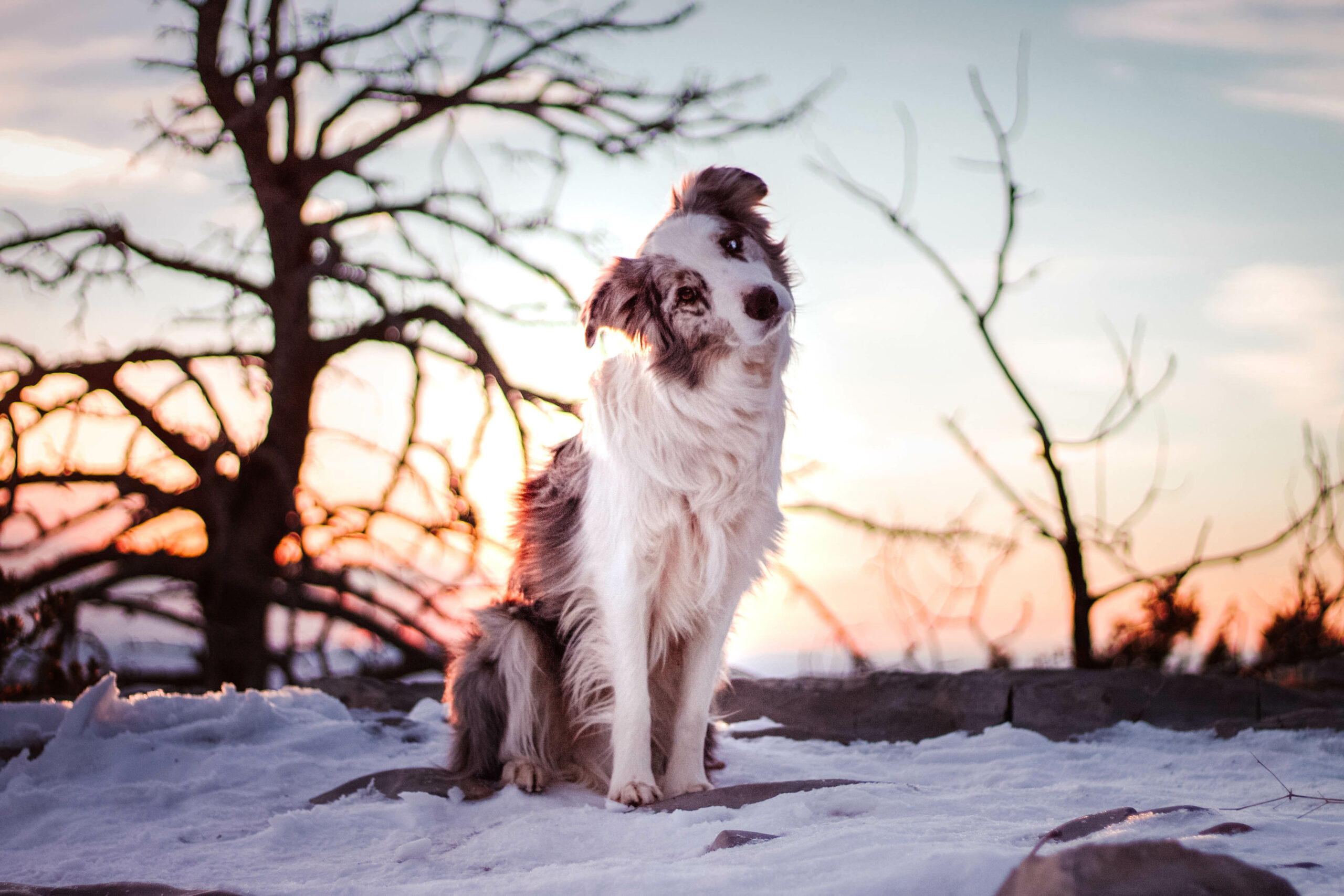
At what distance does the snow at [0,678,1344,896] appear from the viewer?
1.85 meters

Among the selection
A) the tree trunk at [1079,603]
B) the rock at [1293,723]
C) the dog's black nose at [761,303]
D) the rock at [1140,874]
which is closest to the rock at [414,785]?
the dog's black nose at [761,303]

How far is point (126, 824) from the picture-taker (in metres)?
3.01

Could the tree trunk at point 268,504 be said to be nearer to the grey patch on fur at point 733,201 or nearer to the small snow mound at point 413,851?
the grey patch on fur at point 733,201

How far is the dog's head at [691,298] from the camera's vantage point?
287 centimetres

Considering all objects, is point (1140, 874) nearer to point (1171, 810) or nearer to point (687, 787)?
point (1171, 810)

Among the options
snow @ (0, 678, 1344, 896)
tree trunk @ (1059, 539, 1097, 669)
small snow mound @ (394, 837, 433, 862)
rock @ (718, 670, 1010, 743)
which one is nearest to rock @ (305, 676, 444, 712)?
snow @ (0, 678, 1344, 896)

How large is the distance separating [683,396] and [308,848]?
172cm

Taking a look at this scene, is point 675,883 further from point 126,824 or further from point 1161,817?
point 126,824

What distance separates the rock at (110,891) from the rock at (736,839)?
3.52 ft

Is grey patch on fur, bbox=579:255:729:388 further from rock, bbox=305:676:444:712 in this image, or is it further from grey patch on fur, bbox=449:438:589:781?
rock, bbox=305:676:444:712

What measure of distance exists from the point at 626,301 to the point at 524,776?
1643 millimetres

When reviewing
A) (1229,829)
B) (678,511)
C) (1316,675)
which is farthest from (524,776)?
(1316,675)

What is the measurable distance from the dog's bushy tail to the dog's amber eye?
1.46 m

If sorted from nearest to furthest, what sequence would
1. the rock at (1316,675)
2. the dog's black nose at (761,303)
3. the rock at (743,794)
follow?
the rock at (743,794) < the dog's black nose at (761,303) < the rock at (1316,675)
